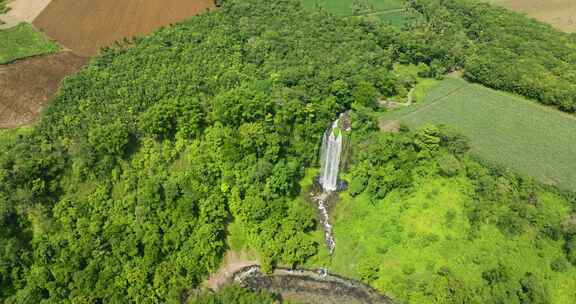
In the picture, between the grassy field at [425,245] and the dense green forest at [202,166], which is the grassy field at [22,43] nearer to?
the dense green forest at [202,166]

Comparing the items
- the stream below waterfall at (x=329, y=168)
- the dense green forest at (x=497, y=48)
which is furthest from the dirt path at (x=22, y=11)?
the dense green forest at (x=497, y=48)

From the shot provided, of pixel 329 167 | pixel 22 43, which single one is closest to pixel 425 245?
pixel 329 167

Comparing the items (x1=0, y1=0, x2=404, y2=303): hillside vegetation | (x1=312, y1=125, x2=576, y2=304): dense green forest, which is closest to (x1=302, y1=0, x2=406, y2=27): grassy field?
(x1=0, y1=0, x2=404, y2=303): hillside vegetation

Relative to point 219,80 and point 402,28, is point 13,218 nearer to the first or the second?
point 219,80

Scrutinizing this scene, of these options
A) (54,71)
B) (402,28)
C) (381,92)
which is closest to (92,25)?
(54,71)

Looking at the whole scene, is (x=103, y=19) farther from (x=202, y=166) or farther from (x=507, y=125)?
(x=507, y=125)
